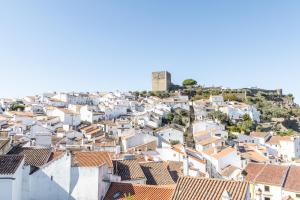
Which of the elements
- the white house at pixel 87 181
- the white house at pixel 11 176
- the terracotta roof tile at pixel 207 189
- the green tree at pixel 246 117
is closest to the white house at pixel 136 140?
the white house at pixel 87 181

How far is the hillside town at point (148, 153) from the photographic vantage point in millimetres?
20828

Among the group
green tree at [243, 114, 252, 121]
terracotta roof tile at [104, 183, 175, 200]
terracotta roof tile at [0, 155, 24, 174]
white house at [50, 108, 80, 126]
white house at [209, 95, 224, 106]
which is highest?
terracotta roof tile at [0, 155, 24, 174]

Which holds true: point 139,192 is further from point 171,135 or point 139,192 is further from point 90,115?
point 90,115

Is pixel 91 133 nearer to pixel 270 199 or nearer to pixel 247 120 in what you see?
pixel 270 199

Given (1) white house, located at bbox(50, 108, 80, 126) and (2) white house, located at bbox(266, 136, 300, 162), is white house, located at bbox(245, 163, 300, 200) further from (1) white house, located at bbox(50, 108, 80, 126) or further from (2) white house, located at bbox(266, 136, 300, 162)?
(1) white house, located at bbox(50, 108, 80, 126)

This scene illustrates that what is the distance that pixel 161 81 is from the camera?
445 feet

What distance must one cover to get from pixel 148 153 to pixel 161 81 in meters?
94.5

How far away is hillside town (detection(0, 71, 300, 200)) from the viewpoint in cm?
2083

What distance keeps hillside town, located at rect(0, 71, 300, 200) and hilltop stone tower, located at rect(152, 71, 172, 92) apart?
12745 mm

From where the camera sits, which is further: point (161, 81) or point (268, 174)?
point (161, 81)

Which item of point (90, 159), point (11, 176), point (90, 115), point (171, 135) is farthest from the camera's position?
point (90, 115)

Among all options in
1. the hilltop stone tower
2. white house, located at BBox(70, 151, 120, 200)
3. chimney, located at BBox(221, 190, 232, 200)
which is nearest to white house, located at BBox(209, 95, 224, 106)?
the hilltop stone tower

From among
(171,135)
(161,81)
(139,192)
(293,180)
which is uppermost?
(161,81)

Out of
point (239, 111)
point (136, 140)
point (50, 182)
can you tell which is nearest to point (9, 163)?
point (50, 182)
